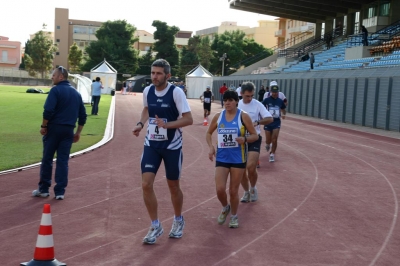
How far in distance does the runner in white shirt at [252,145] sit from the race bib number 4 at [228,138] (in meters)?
1.55

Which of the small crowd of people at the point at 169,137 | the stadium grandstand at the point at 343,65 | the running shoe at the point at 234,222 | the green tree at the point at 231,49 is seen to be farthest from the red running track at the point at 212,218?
the green tree at the point at 231,49

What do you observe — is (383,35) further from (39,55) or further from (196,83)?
(39,55)

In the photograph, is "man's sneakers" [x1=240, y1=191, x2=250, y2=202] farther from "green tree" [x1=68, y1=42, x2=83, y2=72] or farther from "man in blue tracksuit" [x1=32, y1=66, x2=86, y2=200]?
"green tree" [x1=68, y1=42, x2=83, y2=72]

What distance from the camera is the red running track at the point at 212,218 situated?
670 centimetres

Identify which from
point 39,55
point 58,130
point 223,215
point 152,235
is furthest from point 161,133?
point 39,55

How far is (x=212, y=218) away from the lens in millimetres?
8641

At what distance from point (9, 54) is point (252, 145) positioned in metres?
134

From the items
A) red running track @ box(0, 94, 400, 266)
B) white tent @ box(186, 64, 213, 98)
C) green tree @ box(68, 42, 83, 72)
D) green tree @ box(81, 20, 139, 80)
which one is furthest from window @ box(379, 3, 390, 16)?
green tree @ box(68, 42, 83, 72)

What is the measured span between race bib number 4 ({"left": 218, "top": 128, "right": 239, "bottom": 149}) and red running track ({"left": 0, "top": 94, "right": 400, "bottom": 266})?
1086 mm

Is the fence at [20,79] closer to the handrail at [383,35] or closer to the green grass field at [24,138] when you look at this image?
the handrail at [383,35]

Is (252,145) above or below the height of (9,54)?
below

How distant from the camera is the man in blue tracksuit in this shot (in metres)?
9.57

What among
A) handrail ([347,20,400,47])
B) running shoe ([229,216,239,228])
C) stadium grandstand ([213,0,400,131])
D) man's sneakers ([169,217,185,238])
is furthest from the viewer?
handrail ([347,20,400,47])

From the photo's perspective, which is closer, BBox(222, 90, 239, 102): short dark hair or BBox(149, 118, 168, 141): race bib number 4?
BBox(149, 118, 168, 141): race bib number 4
